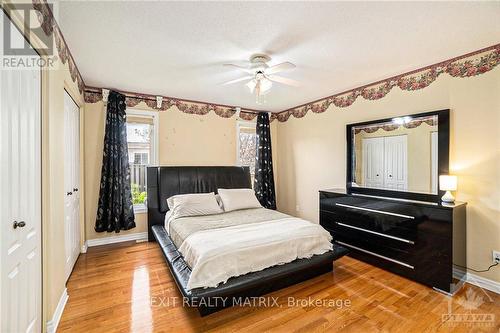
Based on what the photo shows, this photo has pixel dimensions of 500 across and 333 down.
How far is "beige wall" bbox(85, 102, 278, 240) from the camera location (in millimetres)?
3652

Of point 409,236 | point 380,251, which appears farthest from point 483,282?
point 380,251

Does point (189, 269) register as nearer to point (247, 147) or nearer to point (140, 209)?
point (140, 209)

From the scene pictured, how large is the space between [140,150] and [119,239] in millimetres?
1510

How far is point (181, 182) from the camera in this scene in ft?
13.1

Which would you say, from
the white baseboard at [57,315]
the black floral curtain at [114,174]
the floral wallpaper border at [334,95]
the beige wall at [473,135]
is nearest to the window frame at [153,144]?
the floral wallpaper border at [334,95]

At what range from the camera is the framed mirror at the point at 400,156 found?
9.05 ft

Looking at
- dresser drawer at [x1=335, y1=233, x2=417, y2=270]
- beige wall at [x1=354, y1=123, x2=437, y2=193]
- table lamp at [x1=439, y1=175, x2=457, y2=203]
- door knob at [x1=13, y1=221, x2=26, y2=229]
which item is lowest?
dresser drawer at [x1=335, y1=233, x2=417, y2=270]

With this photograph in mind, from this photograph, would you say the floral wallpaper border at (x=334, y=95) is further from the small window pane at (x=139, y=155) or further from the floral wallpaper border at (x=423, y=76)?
the small window pane at (x=139, y=155)

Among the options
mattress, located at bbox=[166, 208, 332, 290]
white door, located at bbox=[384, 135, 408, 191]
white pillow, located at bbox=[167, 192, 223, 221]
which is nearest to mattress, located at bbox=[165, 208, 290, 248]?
mattress, located at bbox=[166, 208, 332, 290]

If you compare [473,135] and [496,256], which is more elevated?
[473,135]

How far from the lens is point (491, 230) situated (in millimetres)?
2422

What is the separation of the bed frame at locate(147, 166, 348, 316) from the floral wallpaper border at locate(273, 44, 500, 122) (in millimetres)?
2110

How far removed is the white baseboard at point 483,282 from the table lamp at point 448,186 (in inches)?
34.8

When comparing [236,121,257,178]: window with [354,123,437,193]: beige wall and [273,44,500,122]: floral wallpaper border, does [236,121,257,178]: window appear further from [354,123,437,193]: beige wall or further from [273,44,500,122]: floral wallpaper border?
[354,123,437,193]: beige wall
